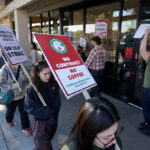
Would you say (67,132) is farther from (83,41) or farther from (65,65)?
(83,41)

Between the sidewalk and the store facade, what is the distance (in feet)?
1.75

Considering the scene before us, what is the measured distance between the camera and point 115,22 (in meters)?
4.19

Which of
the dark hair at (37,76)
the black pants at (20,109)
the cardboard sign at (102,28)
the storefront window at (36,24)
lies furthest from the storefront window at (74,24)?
the dark hair at (37,76)

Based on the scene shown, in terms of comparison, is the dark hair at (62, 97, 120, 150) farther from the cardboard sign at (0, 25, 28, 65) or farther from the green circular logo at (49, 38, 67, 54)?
the cardboard sign at (0, 25, 28, 65)

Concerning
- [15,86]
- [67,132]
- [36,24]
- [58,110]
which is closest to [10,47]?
[15,86]

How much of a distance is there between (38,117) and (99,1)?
3.89 meters

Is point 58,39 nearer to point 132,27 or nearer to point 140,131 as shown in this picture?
point 140,131

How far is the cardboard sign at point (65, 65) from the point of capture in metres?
1.38

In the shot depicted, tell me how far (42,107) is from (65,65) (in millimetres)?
645

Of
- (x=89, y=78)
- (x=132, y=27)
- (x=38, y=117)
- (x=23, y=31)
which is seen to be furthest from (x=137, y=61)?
(x=23, y=31)

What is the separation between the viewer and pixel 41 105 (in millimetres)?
1920

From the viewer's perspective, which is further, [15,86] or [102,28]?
[102,28]

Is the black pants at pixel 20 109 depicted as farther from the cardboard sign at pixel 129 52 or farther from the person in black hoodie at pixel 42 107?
the cardboard sign at pixel 129 52

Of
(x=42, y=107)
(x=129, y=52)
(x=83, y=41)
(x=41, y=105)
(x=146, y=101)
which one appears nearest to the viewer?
(x=42, y=107)
